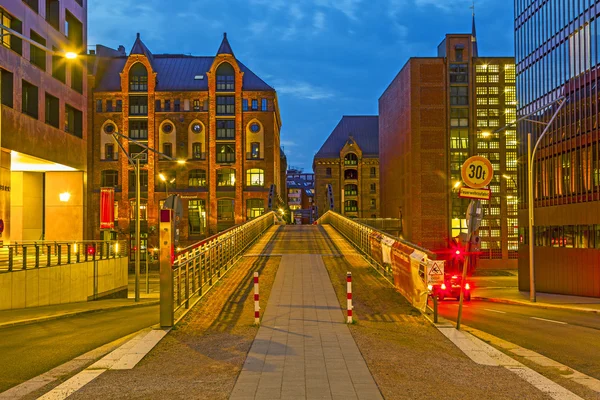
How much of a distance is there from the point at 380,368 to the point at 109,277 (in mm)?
23232

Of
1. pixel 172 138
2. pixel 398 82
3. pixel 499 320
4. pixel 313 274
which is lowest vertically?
pixel 499 320

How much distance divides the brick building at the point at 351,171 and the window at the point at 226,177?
46.8 meters

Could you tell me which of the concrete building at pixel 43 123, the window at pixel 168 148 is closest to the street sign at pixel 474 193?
the concrete building at pixel 43 123

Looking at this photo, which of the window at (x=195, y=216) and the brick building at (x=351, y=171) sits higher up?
the brick building at (x=351, y=171)

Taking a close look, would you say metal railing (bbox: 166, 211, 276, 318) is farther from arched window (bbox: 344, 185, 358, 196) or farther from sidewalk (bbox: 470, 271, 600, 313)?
arched window (bbox: 344, 185, 358, 196)

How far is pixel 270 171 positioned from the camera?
3061 inches

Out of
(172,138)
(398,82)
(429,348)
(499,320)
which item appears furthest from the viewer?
(398,82)

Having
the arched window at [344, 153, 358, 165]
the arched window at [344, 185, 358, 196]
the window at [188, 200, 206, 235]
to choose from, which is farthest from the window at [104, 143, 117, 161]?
the arched window at [344, 153, 358, 165]

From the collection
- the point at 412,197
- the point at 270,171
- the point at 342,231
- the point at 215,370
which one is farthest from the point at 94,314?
the point at 412,197

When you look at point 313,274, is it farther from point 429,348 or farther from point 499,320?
point 429,348

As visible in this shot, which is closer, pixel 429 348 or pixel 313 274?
pixel 429 348

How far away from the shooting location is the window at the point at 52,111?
34.3 metres

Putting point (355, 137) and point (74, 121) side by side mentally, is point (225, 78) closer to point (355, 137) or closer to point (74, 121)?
point (74, 121)

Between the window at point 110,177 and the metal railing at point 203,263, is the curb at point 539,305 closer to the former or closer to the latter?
the metal railing at point 203,263
